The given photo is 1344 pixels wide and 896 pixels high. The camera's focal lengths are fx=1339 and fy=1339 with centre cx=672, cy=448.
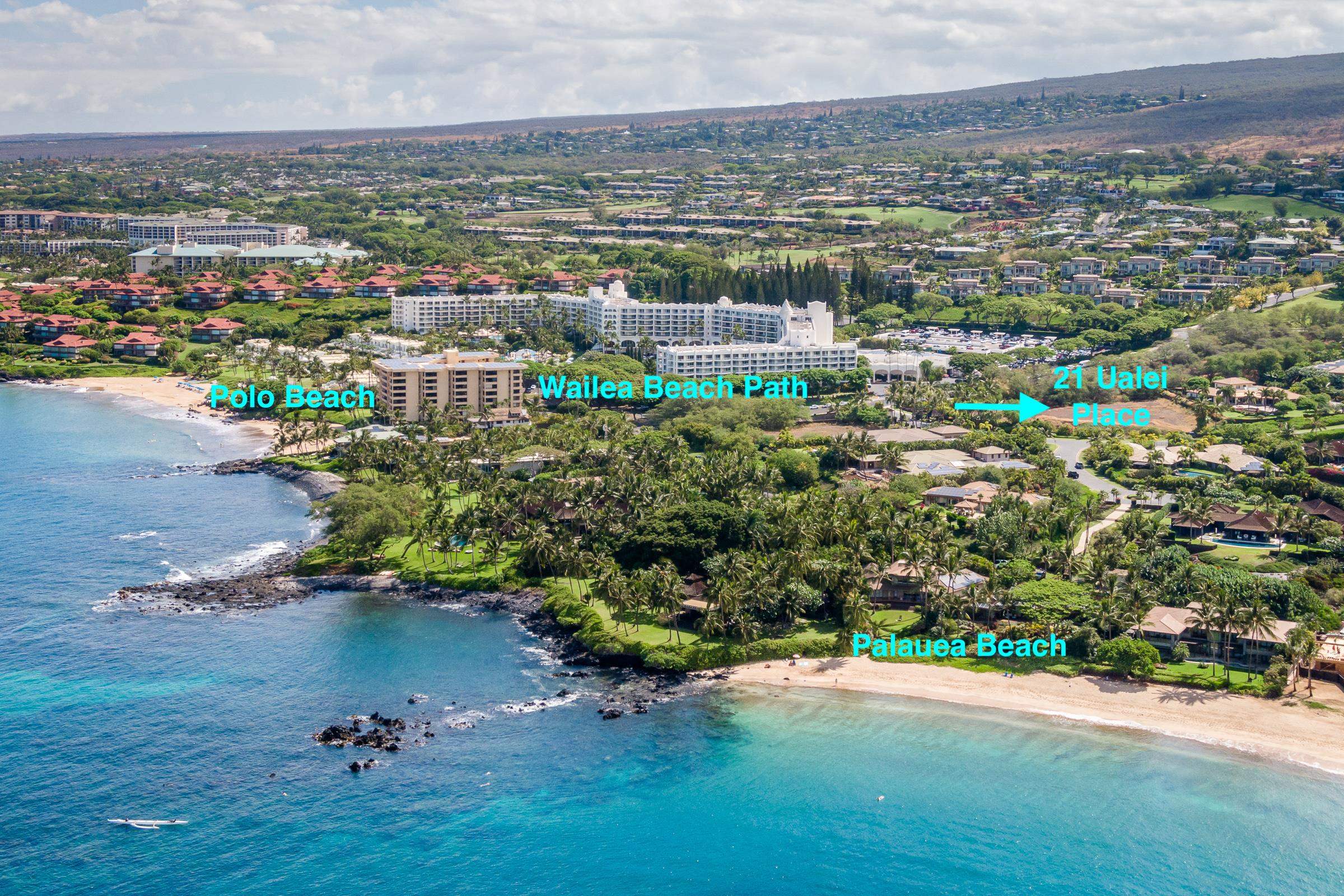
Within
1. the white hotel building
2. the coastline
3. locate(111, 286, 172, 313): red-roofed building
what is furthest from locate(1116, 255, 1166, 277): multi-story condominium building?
locate(111, 286, 172, 313): red-roofed building

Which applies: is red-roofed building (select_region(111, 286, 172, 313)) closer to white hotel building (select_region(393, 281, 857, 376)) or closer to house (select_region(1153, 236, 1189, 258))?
white hotel building (select_region(393, 281, 857, 376))

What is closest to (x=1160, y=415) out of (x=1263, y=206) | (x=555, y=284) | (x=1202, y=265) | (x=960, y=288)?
(x=960, y=288)

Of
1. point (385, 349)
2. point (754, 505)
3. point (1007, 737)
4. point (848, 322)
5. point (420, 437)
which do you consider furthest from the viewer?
point (848, 322)

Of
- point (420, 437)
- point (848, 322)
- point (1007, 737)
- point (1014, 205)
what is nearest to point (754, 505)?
point (1007, 737)

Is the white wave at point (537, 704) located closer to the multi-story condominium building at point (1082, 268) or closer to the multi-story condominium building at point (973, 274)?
the multi-story condominium building at point (973, 274)

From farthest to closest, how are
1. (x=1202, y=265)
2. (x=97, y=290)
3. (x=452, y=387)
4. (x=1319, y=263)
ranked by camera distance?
(x=97, y=290) < (x=1202, y=265) < (x=1319, y=263) < (x=452, y=387)

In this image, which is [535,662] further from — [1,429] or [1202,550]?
[1,429]

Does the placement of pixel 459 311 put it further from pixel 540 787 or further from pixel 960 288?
pixel 540 787

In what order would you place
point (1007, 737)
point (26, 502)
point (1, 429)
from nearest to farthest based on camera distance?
point (1007, 737) → point (26, 502) → point (1, 429)
